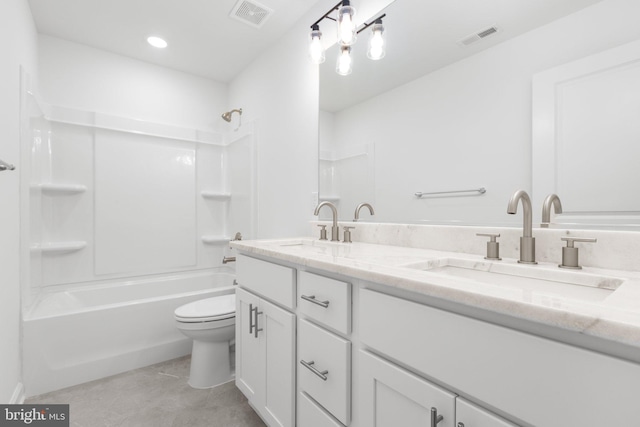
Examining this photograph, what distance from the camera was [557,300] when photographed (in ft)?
1.71

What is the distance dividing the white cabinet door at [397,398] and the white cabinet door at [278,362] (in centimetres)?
39

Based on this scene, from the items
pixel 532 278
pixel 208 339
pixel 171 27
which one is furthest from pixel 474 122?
pixel 171 27

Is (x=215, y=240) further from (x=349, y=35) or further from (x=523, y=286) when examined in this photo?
(x=523, y=286)

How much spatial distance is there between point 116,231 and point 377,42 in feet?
8.40

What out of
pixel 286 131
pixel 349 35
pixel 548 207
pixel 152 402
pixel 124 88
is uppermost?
pixel 124 88

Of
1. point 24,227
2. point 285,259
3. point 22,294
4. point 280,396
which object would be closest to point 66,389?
point 22,294

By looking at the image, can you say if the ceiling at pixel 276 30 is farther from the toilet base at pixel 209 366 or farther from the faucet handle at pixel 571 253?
the toilet base at pixel 209 366

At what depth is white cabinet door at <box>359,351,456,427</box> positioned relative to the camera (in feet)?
2.11

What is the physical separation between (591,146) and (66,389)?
2797mm

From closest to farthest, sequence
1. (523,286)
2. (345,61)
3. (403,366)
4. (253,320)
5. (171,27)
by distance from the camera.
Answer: (403,366) → (523,286) → (253,320) → (345,61) → (171,27)

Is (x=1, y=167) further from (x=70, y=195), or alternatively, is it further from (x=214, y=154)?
(x=214, y=154)

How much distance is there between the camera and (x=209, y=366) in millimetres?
1822

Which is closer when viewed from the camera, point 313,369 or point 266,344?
point 313,369

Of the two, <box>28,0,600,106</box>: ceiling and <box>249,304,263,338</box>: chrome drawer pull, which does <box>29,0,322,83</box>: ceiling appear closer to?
<box>28,0,600,106</box>: ceiling
